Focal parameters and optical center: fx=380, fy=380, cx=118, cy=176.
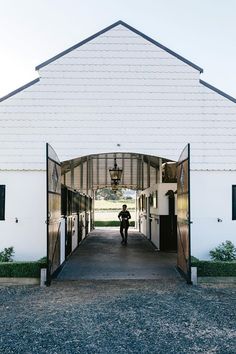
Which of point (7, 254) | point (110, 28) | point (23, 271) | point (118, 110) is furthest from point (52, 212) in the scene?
point (110, 28)

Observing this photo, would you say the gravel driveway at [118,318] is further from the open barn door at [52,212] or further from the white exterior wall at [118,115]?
the white exterior wall at [118,115]

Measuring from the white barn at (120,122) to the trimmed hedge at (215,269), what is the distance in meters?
1.94

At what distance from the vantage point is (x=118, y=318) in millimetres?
6246

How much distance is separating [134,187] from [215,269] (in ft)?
53.5

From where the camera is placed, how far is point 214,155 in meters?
11.1

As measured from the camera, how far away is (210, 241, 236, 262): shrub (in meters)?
10.4

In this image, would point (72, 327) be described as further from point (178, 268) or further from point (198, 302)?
point (178, 268)

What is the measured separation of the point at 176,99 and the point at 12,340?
810 cm

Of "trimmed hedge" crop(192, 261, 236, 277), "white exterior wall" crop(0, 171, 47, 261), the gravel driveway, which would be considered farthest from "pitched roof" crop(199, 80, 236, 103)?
the gravel driveway

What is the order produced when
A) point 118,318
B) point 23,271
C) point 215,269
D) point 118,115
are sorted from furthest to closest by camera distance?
point 118,115
point 215,269
point 23,271
point 118,318

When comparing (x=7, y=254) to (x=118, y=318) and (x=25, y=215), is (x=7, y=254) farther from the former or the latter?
(x=118, y=318)

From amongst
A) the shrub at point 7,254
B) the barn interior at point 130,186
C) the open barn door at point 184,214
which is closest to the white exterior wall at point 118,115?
the shrub at point 7,254

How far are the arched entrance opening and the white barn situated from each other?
73 centimetres

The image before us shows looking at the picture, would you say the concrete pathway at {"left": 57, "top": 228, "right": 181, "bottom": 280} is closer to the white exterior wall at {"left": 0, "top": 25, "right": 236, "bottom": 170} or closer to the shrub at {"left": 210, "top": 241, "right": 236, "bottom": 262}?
the shrub at {"left": 210, "top": 241, "right": 236, "bottom": 262}
